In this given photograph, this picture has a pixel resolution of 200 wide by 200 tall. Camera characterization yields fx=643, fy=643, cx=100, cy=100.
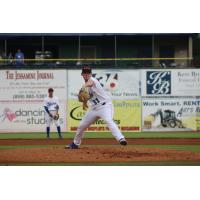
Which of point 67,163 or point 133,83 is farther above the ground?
point 133,83

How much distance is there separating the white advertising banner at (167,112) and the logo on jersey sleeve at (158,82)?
31 centimetres

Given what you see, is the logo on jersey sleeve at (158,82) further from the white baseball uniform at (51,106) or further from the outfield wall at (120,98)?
the white baseball uniform at (51,106)

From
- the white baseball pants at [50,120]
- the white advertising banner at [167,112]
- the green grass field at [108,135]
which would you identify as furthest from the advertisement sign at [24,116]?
the white advertising banner at [167,112]

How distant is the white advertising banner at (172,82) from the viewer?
20.3m

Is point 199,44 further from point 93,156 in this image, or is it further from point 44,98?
point 93,156

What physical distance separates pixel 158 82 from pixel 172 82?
485 mm

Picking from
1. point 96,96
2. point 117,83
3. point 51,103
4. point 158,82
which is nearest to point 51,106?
point 51,103

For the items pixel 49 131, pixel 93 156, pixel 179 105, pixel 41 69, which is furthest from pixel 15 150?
pixel 179 105

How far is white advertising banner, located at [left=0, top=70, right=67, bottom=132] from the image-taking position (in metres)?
19.4

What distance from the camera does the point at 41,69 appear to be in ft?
65.0

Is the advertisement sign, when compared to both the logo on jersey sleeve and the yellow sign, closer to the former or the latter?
the yellow sign

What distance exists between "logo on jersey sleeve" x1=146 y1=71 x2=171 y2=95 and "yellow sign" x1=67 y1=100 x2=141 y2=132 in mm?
596
